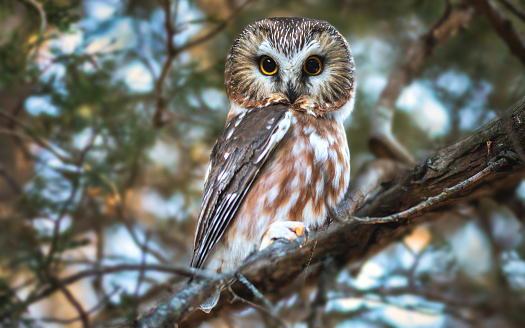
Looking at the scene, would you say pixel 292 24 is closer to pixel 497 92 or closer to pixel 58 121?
pixel 58 121

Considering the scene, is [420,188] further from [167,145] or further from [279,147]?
[167,145]

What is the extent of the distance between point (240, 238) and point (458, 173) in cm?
104

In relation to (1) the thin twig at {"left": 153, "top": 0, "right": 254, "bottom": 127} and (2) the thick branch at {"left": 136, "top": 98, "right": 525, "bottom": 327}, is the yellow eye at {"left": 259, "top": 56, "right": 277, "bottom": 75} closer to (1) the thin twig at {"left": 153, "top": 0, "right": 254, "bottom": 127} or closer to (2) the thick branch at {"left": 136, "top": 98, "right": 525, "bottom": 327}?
(2) the thick branch at {"left": 136, "top": 98, "right": 525, "bottom": 327}

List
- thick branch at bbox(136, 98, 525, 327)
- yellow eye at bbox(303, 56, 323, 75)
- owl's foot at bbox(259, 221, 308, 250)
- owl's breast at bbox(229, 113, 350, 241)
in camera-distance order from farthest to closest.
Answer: yellow eye at bbox(303, 56, 323, 75) → owl's breast at bbox(229, 113, 350, 241) → owl's foot at bbox(259, 221, 308, 250) → thick branch at bbox(136, 98, 525, 327)

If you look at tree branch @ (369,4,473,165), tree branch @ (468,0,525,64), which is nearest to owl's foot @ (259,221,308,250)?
tree branch @ (369,4,473,165)

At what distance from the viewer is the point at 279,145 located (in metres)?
2.28

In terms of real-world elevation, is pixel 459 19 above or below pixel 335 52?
above

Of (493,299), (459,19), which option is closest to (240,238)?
(493,299)

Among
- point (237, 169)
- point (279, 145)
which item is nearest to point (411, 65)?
point (279, 145)

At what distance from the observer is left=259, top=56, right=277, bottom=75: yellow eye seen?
7.63 feet

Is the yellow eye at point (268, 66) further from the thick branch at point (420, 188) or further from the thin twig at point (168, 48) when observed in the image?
the thin twig at point (168, 48)

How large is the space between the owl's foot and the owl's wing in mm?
242

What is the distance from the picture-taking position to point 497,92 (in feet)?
→ 14.3

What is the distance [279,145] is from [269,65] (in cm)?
42
